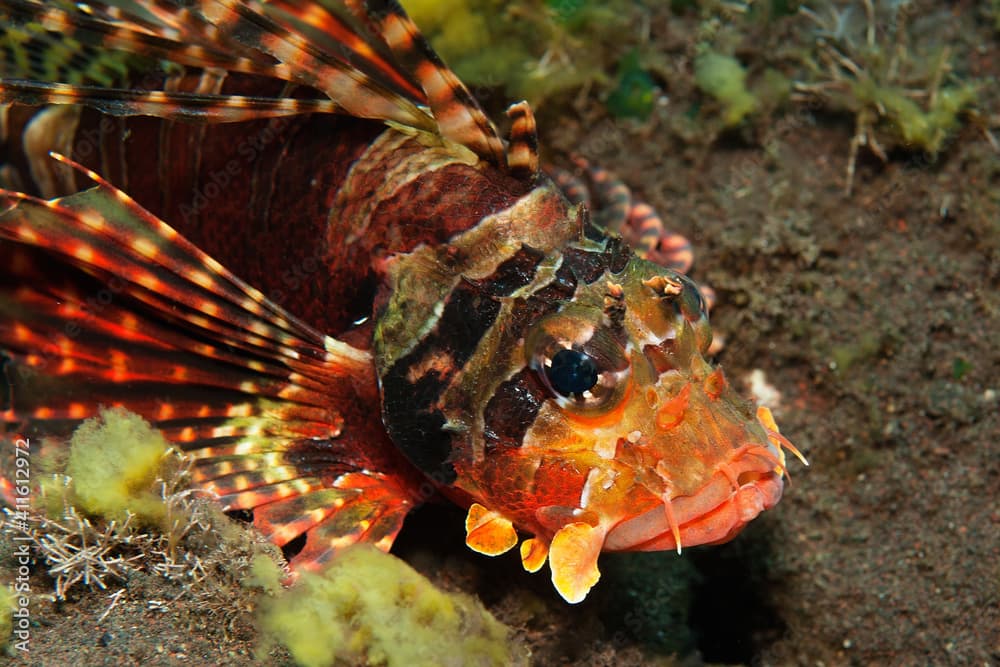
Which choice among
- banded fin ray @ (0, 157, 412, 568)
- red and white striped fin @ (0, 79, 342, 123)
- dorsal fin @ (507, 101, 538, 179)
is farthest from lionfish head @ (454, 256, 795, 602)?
red and white striped fin @ (0, 79, 342, 123)

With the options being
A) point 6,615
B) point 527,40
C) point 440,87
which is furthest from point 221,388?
point 527,40

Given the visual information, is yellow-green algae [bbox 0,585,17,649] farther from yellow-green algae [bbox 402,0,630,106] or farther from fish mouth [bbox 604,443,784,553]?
yellow-green algae [bbox 402,0,630,106]

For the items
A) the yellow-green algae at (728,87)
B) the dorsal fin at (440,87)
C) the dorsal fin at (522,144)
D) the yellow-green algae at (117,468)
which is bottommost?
the yellow-green algae at (728,87)

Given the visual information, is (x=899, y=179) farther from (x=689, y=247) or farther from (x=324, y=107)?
(x=324, y=107)

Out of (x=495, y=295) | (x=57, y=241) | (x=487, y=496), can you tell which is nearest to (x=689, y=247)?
(x=495, y=295)

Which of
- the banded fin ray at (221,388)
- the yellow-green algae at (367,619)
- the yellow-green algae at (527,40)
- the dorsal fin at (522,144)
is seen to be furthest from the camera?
the yellow-green algae at (527,40)

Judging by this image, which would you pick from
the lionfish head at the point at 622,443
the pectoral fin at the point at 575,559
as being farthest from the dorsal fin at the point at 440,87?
the pectoral fin at the point at 575,559

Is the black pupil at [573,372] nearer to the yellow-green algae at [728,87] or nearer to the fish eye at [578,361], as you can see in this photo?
the fish eye at [578,361]

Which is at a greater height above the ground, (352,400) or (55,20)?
(55,20)
